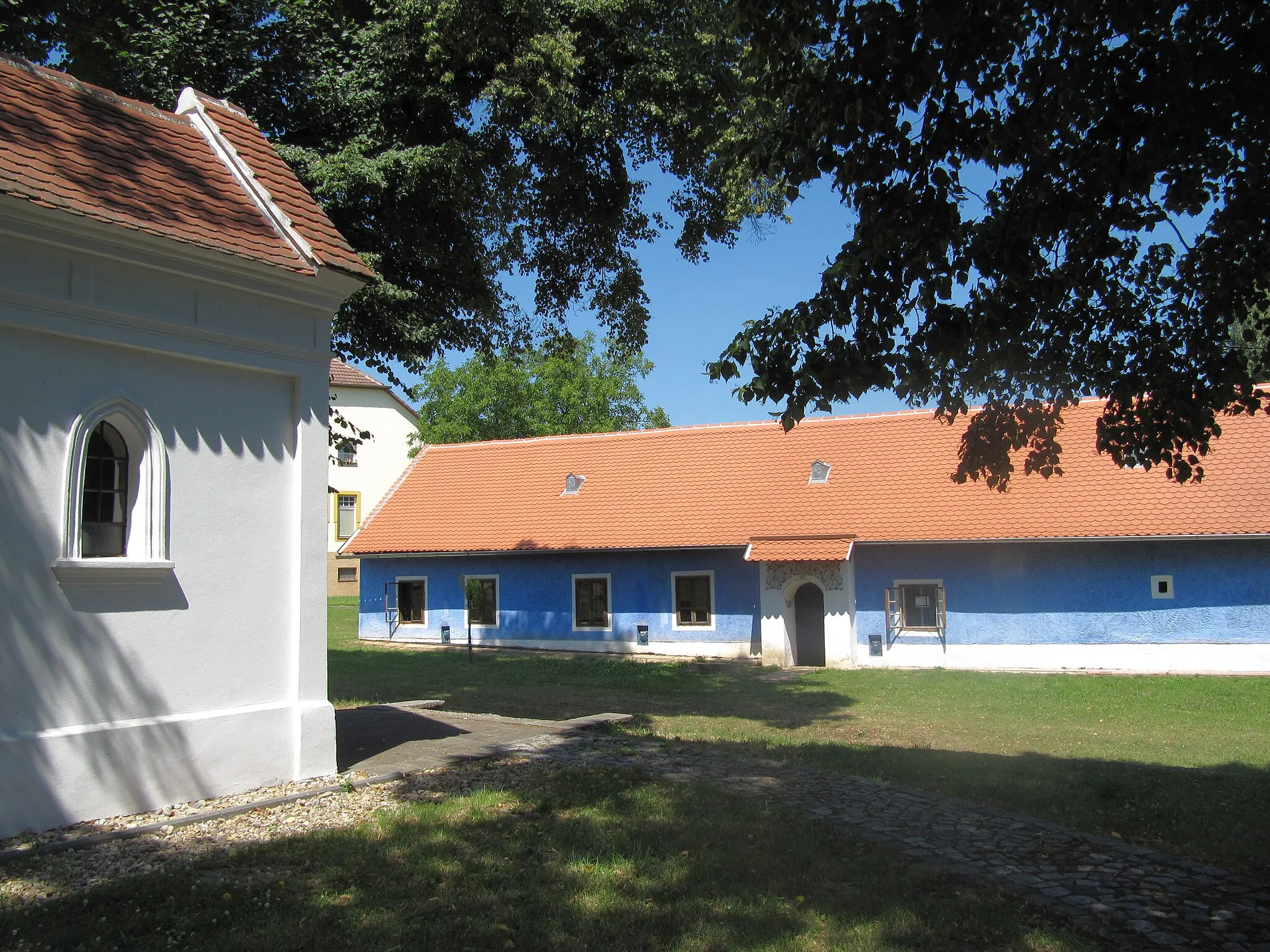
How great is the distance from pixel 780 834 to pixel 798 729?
6.80m

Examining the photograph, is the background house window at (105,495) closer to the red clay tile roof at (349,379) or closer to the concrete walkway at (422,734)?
the concrete walkway at (422,734)

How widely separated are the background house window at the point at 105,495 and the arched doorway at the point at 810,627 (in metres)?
19.0

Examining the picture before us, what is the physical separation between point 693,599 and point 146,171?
19.4m

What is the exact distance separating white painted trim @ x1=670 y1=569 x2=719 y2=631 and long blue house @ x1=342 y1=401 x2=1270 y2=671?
5 cm

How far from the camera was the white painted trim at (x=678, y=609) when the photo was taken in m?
25.9

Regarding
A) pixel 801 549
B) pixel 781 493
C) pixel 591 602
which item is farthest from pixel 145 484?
pixel 781 493

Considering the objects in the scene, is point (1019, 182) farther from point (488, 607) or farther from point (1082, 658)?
point (488, 607)

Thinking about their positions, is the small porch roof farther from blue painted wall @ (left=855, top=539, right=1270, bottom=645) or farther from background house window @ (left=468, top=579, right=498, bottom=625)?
background house window @ (left=468, top=579, right=498, bottom=625)

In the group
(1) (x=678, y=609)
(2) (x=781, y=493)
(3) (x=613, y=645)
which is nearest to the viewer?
(1) (x=678, y=609)

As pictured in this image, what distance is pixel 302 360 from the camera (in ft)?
28.8

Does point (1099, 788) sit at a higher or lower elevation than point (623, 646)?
lower

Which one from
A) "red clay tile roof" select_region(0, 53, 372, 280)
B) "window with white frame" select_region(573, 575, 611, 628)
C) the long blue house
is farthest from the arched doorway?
"red clay tile roof" select_region(0, 53, 372, 280)

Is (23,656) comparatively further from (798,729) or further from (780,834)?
(798,729)

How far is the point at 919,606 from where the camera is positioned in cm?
2408
